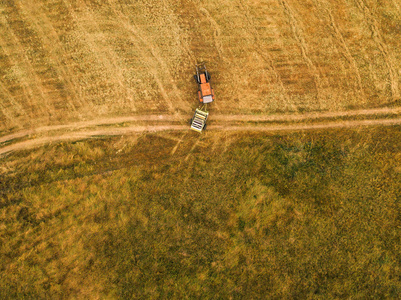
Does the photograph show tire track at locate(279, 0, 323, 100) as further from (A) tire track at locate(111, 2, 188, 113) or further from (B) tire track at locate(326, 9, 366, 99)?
(A) tire track at locate(111, 2, 188, 113)

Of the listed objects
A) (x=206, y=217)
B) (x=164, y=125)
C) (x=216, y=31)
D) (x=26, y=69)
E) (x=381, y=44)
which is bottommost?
(x=206, y=217)

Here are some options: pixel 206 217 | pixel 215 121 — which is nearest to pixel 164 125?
pixel 215 121

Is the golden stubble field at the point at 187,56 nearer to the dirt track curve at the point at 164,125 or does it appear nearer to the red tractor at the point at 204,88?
the dirt track curve at the point at 164,125

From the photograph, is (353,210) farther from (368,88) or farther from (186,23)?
(186,23)

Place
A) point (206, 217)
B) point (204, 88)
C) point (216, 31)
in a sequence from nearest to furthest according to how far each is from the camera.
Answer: point (204, 88) < point (206, 217) < point (216, 31)

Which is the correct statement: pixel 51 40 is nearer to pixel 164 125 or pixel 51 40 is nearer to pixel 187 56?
pixel 187 56

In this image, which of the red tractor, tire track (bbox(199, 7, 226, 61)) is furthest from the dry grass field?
the red tractor
